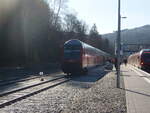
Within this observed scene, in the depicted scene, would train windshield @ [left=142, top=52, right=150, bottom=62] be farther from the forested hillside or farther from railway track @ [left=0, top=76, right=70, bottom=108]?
railway track @ [left=0, top=76, right=70, bottom=108]

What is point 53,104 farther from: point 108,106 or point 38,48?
point 38,48

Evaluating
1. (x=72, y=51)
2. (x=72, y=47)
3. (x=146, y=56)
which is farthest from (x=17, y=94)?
(x=146, y=56)

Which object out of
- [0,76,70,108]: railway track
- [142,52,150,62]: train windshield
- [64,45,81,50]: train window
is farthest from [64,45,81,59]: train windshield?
[142,52,150,62]: train windshield

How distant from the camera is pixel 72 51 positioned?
96.6 ft

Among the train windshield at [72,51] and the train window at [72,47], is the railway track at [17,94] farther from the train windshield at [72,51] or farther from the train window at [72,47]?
the train window at [72,47]

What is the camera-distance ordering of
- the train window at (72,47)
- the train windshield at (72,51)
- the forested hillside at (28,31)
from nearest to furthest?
the train windshield at (72,51) < the train window at (72,47) < the forested hillside at (28,31)

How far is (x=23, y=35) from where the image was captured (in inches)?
1703

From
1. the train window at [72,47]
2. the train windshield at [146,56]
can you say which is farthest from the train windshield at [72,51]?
the train windshield at [146,56]

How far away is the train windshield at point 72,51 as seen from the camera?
29.1m

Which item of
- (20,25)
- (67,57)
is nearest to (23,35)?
(20,25)

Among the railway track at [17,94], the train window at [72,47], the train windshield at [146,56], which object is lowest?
the railway track at [17,94]

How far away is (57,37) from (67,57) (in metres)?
33.0

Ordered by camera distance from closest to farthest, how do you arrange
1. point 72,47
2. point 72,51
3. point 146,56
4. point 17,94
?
point 17,94
point 72,51
point 72,47
point 146,56

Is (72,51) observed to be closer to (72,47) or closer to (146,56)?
(72,47)
